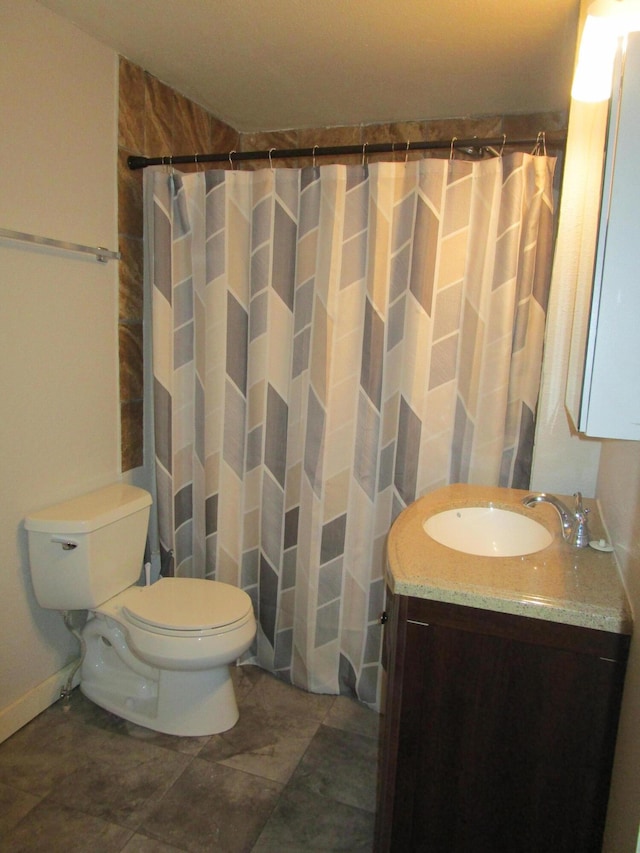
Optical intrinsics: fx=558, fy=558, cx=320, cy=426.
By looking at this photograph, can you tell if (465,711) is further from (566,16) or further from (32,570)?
→ (566,16)

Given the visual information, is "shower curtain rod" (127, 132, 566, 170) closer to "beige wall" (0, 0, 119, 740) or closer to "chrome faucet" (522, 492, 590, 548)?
"beige wall" (0, 0, 119, 740)

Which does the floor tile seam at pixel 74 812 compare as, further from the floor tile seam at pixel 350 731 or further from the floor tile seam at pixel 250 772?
the floor tile seam at pixel 350 731

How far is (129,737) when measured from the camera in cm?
195

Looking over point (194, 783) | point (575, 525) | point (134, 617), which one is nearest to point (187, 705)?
point (194, 783)

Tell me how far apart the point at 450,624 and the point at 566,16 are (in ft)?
5.54

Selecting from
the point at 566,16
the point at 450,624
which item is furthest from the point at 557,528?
the point at 566,16

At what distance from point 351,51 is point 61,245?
1.16 meters

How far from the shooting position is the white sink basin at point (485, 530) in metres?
1.66

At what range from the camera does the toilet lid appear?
1862 millimetres

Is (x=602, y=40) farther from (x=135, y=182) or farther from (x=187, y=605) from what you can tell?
(x=187, y=605)

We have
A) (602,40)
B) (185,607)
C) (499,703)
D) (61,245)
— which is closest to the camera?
(602,40)

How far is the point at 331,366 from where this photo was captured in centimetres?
204

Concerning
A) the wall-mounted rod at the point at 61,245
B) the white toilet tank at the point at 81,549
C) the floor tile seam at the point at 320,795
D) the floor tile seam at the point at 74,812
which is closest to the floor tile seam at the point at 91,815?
the floor tile seam at the point at 74,812

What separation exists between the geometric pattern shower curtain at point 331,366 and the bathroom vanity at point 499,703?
0.79 m
